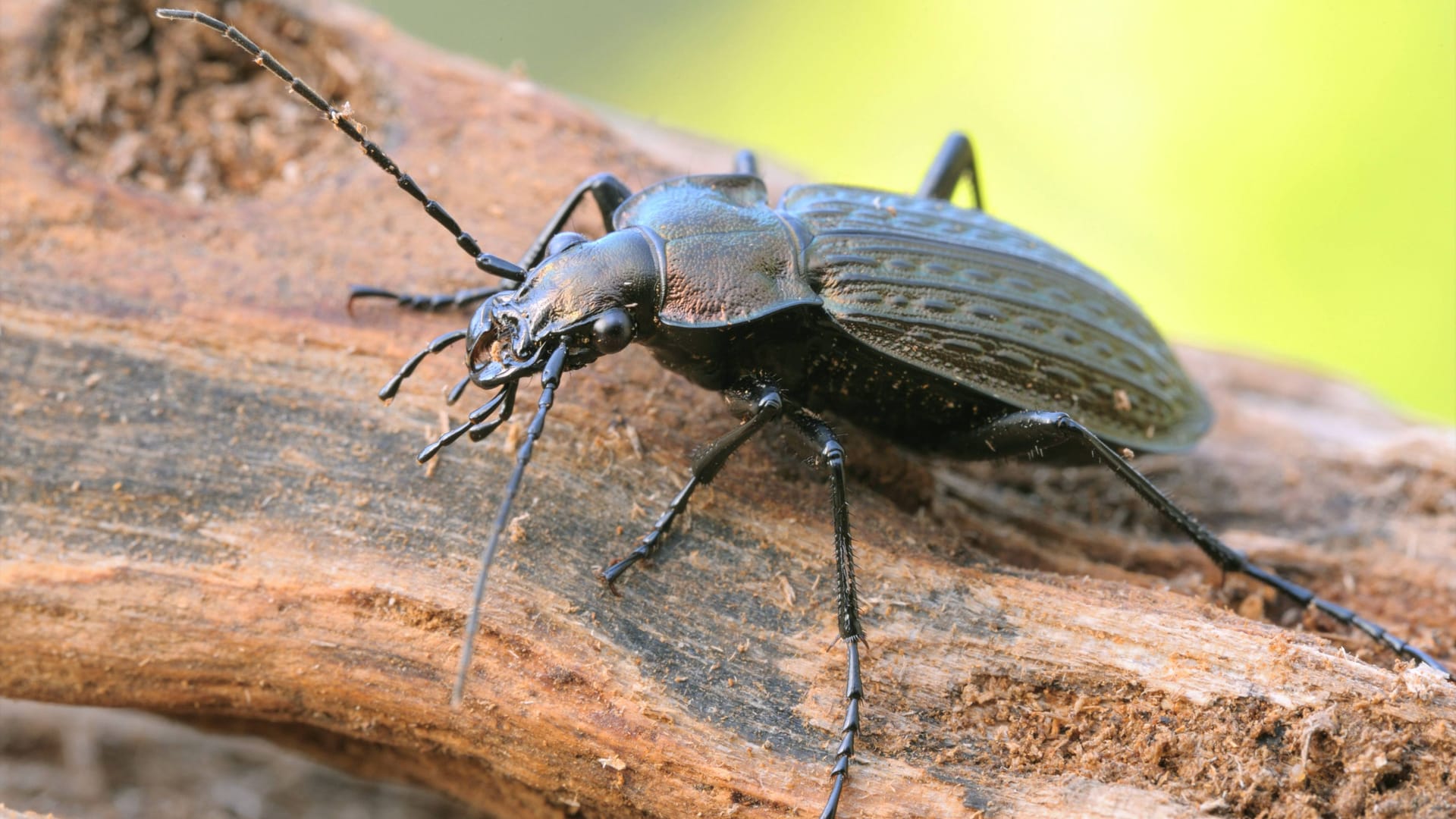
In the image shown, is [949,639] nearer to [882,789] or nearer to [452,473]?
[882,789]

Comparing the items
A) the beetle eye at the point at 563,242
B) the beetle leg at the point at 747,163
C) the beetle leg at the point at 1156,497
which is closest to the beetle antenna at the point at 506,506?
the beetle eye at the point at 563,242

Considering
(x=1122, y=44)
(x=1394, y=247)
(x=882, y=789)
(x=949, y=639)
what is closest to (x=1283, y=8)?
(x=1122, y=44)

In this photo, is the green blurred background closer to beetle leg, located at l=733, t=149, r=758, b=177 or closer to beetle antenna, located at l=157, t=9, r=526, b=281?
beetle leg, located at l=733, t=149, r=758, b=177

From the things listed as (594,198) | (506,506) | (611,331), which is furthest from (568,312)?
(594,198)

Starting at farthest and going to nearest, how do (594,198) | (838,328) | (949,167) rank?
(949,167) → (594,198) → (838,328)

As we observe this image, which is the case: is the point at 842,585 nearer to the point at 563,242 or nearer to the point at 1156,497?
the point at 1156,497

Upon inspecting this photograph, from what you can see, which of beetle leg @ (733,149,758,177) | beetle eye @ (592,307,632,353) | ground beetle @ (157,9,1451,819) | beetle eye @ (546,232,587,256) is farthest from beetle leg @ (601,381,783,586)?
beetle leg @ (733,149,758,177)
